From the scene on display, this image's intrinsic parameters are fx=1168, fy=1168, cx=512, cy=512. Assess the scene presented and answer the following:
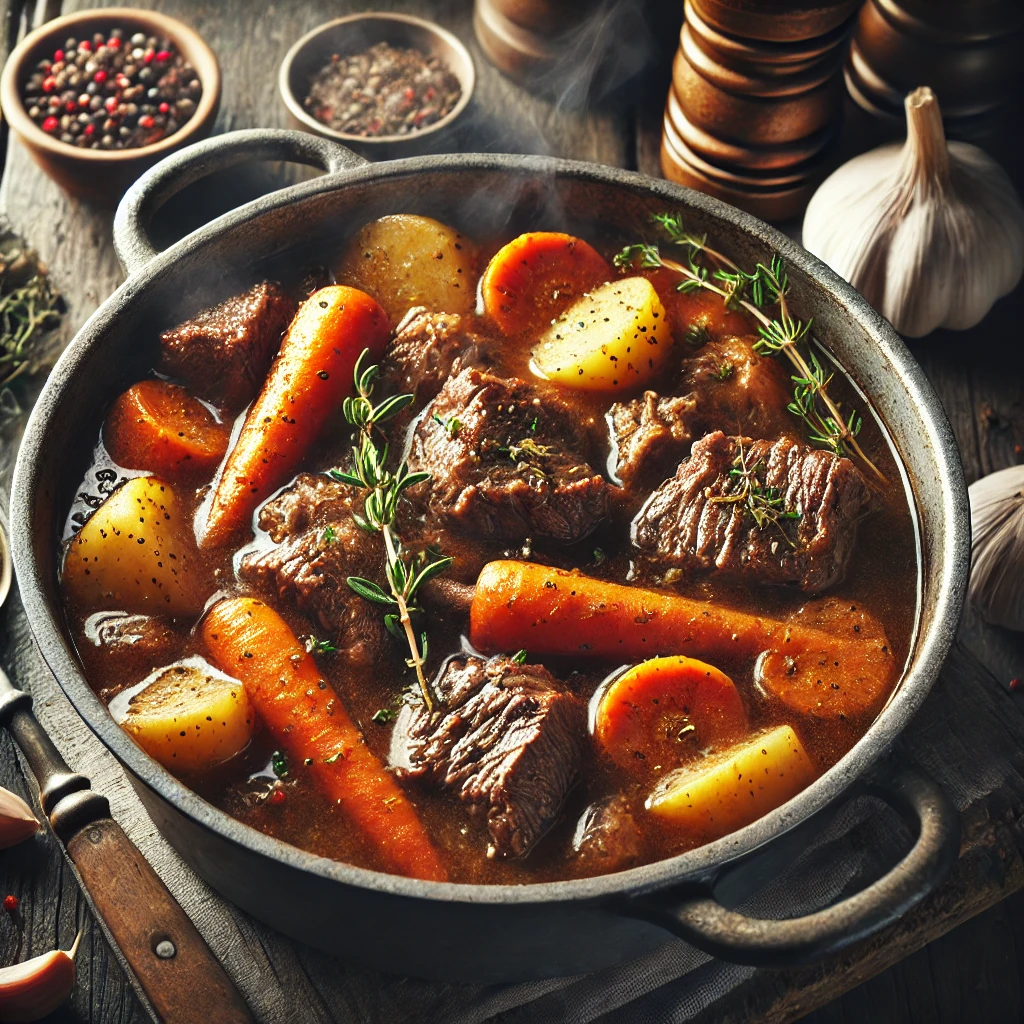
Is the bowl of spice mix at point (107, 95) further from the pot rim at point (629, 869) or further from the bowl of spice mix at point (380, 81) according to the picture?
the pot rim at point (629, 869)

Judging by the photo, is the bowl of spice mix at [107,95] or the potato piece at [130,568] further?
the bowl of spice mix at [107,95]

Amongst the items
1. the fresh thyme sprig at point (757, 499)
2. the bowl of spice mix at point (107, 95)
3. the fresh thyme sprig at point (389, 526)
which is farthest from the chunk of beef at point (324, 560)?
the bowl of spice mix at point (107, 95)

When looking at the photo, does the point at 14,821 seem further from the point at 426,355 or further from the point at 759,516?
the point at 759,516

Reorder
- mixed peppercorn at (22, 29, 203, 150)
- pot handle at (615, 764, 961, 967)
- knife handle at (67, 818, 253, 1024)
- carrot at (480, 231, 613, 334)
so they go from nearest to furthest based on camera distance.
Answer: pot handle at (615, 764, 961, 967)
knife handle at (67, 818, 253, 1024)
carrot at (480, 231, 613, 334)
mixed peppercorn at (22, 29, 203, 150)

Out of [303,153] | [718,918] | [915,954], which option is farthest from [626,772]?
[303,153]

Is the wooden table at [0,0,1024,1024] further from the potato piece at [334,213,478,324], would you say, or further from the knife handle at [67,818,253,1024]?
the potato piece at [334,213,478,324]

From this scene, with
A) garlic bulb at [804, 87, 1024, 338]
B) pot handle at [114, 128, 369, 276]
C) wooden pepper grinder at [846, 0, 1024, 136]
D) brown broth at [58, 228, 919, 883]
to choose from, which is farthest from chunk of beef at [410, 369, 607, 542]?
wooden pepper grinder at [846, 0, 1024, 136]

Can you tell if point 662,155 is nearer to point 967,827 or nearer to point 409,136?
point 409,136
